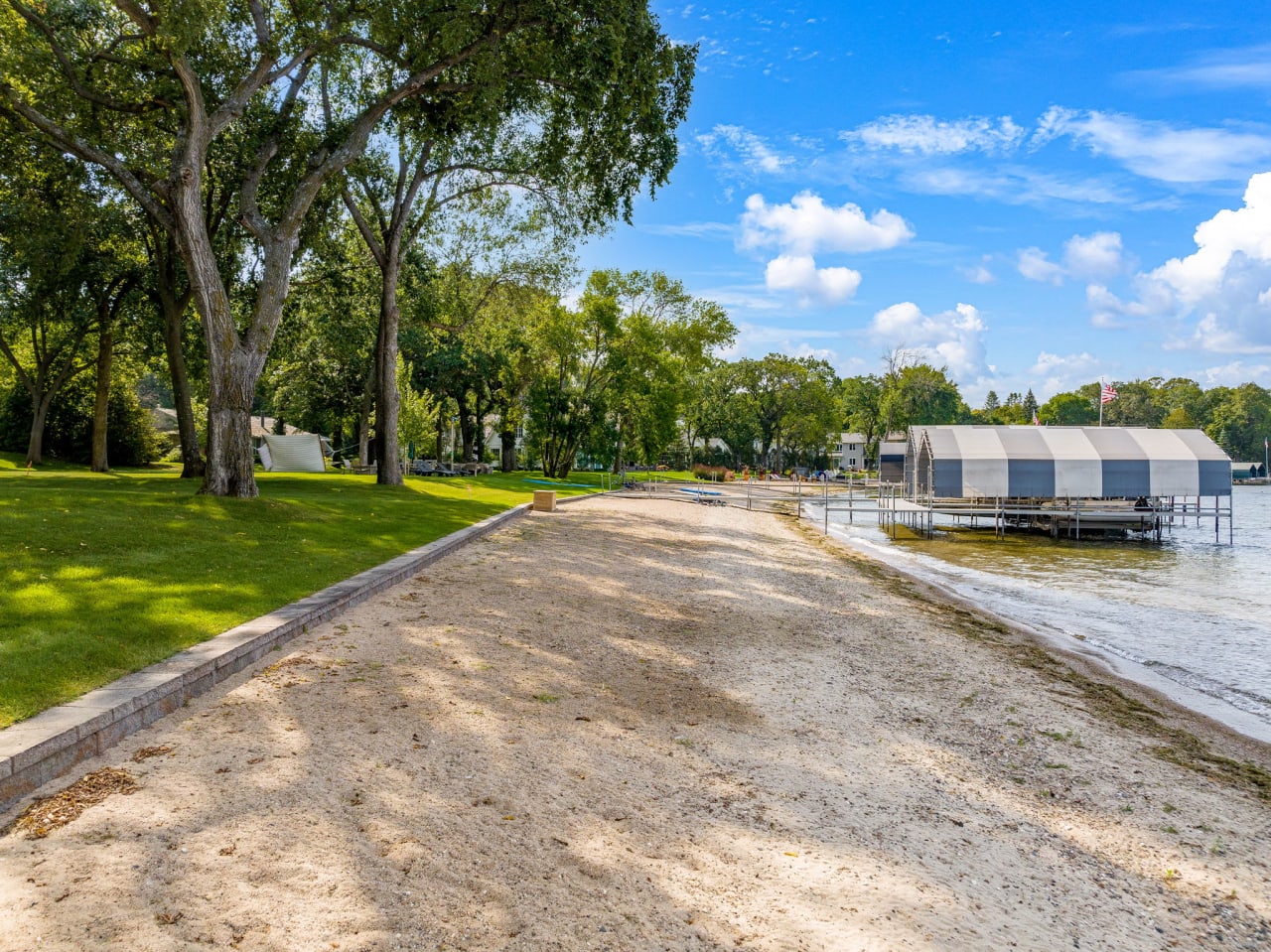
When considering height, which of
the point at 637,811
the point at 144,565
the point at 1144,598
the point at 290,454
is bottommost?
the point at 1144,598

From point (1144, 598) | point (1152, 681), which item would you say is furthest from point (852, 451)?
point (1152, 681)

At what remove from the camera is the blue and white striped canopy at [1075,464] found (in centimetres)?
3262

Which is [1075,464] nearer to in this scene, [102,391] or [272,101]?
[272,101]

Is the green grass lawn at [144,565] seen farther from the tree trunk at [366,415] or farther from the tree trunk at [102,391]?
the tree trunk at [366,415]

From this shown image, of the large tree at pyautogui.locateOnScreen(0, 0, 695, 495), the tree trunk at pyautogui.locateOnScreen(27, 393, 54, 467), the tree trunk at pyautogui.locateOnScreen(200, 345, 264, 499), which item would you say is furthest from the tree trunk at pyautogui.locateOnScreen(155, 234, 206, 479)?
the tree trunk at pyautogui.locateOnScreen(27, 393, 54, 467)

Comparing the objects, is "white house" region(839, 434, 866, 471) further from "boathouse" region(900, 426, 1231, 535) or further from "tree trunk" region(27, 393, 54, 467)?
"tree trunk" region(27, 393, 54, 467)

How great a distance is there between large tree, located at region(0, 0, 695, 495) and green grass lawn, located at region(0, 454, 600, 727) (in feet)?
7.41

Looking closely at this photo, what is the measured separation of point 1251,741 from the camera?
7.32m

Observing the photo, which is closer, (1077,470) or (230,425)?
(230,425)

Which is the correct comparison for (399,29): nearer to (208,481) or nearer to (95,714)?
(208,481)

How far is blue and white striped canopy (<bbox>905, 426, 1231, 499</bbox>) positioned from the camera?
107ft

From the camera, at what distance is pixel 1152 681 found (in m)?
9.49

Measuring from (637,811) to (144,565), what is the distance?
7.47 m

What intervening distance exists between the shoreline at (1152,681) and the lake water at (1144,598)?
3 centimetres
